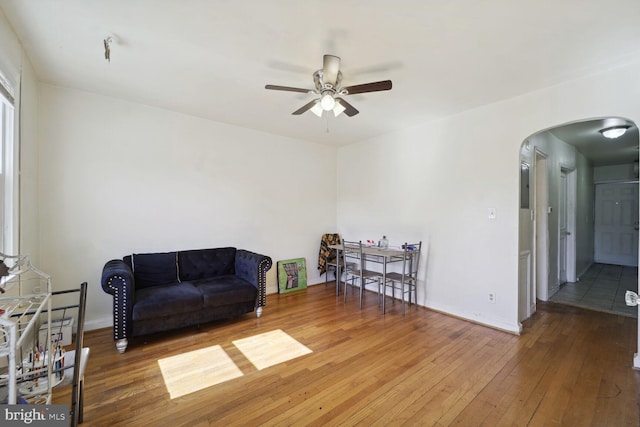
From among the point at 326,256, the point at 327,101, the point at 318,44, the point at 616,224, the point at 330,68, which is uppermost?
the point at 318,44

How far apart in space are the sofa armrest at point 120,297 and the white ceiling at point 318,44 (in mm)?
1914

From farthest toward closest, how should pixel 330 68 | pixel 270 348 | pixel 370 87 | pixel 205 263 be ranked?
pixel 205 263 → pixel 270 348 → pixel 370 87 → pixel 330 68

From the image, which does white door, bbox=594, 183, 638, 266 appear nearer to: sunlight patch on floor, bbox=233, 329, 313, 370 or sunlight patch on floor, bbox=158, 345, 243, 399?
sunlight patch on floor, bbox=233, 329, 313, 370

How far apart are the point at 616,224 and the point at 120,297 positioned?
9.96 m

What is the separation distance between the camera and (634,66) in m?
2.34

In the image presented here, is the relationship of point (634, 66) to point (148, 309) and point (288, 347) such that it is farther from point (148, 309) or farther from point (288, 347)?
point (148, 309)

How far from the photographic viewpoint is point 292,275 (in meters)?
4.67

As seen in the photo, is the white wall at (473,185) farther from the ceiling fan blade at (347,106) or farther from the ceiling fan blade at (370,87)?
the ceiling fan blade at (370,87)

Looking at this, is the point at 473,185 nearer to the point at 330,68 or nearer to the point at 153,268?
the point at 330,68

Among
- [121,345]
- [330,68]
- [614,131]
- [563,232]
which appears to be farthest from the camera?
[563,232]

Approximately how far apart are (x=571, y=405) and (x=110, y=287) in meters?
3.80

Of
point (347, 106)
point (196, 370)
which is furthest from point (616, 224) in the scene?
point (196, 370)

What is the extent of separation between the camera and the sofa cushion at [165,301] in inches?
105

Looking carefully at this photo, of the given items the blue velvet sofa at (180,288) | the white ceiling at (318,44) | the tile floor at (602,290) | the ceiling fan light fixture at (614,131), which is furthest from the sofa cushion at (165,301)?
the ceiling fan light fixture at (614,131)
